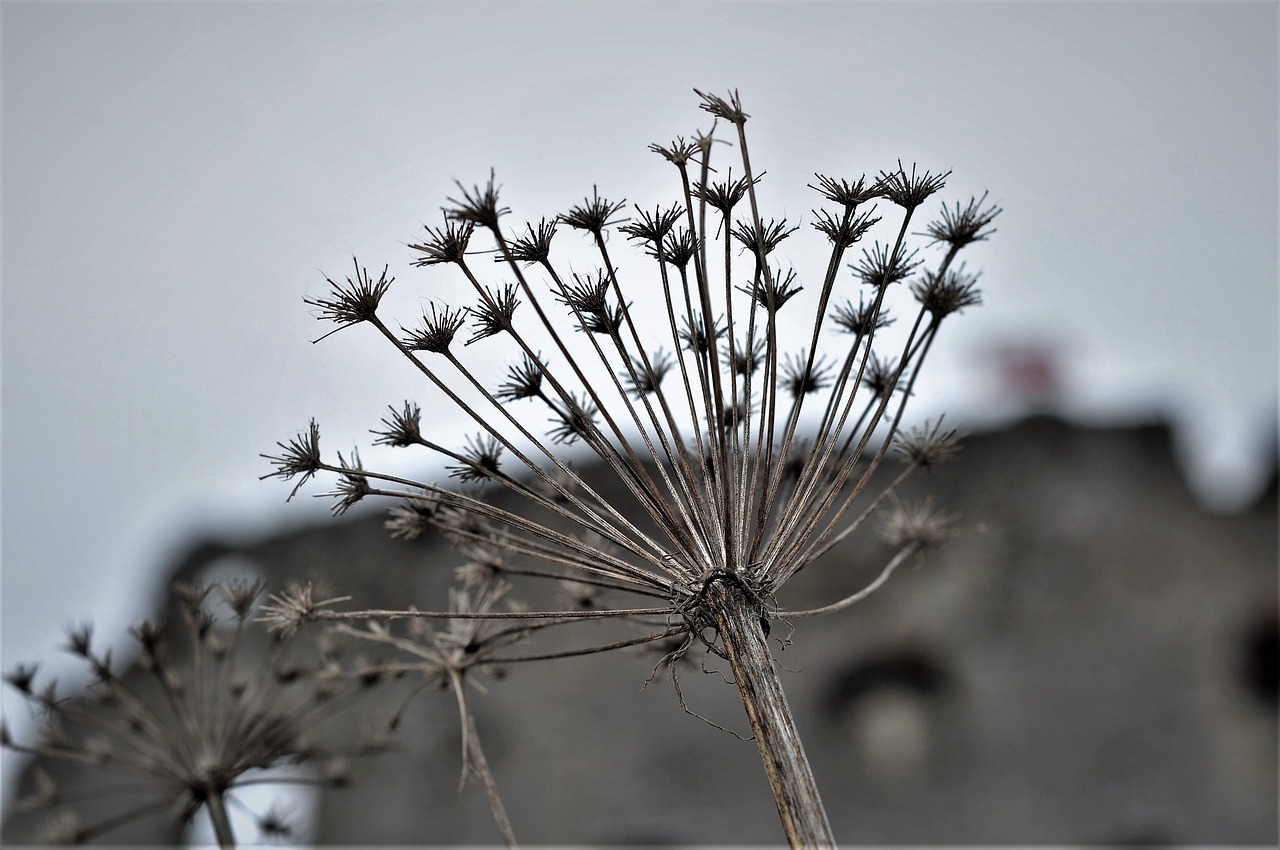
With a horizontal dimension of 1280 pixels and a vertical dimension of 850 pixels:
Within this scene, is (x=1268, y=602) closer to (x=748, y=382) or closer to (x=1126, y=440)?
(x=1126, y=440)

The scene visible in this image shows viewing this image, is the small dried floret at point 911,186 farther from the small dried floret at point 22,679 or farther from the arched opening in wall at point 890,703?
the arched opening in wall at point 890,703

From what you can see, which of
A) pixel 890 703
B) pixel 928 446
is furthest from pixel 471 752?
pixel 890 703

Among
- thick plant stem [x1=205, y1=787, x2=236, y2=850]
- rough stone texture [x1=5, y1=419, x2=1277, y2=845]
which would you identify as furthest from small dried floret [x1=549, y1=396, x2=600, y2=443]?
rough stone texture [x1=5, y1=419, x2=1277, y2=845]

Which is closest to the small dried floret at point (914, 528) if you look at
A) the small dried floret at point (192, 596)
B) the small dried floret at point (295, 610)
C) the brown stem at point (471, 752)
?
the brown stem at point (471, 752)

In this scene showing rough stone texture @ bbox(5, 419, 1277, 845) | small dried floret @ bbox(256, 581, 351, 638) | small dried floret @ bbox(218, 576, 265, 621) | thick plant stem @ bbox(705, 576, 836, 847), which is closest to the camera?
thick plant stem @ bbox(705, 576, 836, 847)

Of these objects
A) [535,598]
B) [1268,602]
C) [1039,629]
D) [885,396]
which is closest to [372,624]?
[885,396]

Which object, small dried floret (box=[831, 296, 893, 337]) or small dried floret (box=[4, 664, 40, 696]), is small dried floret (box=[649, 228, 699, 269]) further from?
small dried floret (box=[4, 664, 40, 696])

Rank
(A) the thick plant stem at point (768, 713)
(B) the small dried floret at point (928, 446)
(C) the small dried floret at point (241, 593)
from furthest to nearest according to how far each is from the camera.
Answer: (C) the small dried floret at point (241, 593) → (B) the small dried floret at point (928, 446) → (A) the thick plant stem at point (768, 713)
